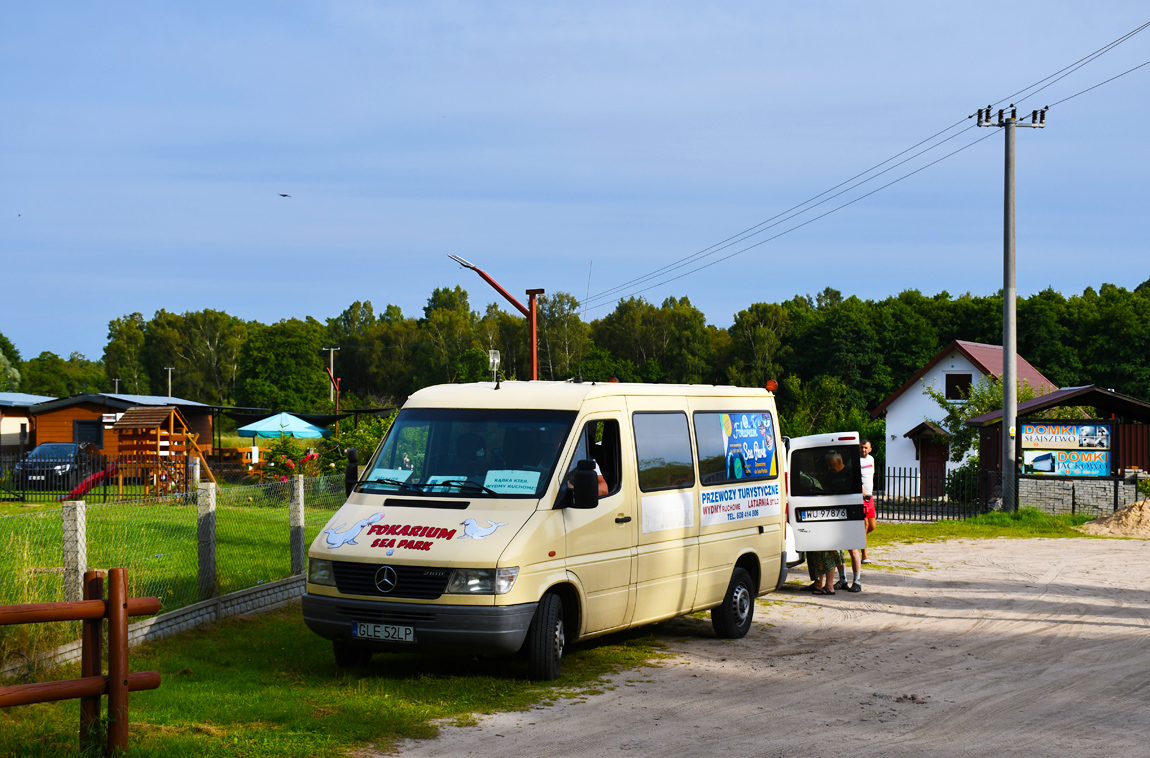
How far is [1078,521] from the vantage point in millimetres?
26859

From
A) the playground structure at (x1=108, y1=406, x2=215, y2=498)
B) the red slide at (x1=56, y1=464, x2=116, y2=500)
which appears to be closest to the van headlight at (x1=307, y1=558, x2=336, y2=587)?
the red slide at (x1=56, y1=464, x2=116, y2=500)

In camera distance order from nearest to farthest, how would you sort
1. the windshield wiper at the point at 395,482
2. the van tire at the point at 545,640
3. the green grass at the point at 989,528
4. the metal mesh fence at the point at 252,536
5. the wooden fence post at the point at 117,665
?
the wooden fence post at the point at 117,665 < the van tire at the point at 545,640 < the windshield wiper at the point at 395,482 < the metal mesh fence at the point at 252,536 < the green grass at the point at 989,528

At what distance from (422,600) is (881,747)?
3.46 m

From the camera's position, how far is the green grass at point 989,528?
23900mm

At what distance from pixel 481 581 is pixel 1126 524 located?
21.1m

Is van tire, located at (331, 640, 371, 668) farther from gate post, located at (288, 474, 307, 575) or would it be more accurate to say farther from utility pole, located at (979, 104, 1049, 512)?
utility pole, located at (979, 104, 1049, 512)

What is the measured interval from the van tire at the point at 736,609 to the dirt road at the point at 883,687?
165 millimetres

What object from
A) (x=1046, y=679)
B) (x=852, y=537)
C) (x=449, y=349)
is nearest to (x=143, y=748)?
(x=1046, y=679)

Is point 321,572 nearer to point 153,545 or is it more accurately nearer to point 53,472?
point 153,545

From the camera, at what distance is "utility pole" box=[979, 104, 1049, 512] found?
29.2 meters

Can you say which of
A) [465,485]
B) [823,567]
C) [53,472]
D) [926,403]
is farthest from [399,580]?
[926,403]

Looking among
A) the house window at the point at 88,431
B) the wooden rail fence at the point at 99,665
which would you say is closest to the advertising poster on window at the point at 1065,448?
the wooden rail fence at the point at 99,665

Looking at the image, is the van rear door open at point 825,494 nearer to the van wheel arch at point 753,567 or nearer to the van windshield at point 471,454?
the van wheel arch at point 753,567

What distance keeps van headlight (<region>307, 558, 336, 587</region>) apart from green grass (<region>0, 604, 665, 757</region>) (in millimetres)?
777
